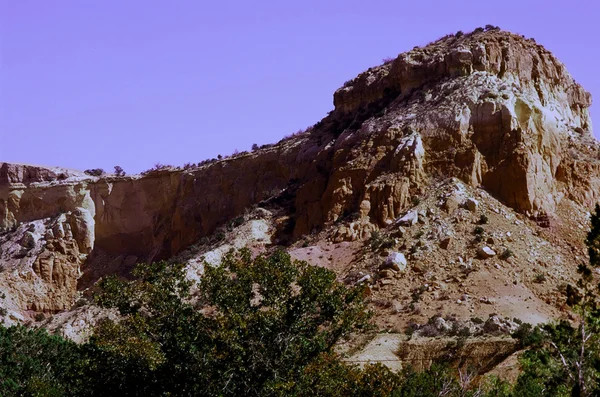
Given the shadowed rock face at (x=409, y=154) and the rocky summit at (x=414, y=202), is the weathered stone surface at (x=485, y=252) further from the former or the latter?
the shadowed rock face at (x=409, y=154)

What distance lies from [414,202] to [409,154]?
2917 mm

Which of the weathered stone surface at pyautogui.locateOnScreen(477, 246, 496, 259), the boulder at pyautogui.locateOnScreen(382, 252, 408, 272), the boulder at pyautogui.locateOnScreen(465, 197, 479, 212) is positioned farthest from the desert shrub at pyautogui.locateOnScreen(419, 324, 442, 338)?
the boulder at pyautogui.locateOnScreen(465, 197, 479, 212)

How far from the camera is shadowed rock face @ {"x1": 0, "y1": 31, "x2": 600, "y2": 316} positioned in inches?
2078

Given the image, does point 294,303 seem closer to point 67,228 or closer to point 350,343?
point 350,343

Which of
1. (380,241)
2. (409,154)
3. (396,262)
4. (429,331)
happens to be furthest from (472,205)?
(429,331)

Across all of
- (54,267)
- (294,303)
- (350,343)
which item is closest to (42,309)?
(54,267)

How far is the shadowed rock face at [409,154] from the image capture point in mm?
52781

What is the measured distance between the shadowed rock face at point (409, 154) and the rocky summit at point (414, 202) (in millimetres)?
109

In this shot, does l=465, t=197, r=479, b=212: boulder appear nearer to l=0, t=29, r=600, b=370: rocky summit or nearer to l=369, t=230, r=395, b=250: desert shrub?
l=0, t=29, r=600, b=370: rocky summit

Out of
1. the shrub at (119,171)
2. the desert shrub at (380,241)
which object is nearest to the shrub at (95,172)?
the shrub at (119,171)

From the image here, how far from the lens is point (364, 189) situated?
53.7m

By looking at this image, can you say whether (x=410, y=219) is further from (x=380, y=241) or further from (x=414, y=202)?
(x=380, y=241)

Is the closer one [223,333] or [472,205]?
[223,333]

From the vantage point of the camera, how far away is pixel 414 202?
2052 inches
